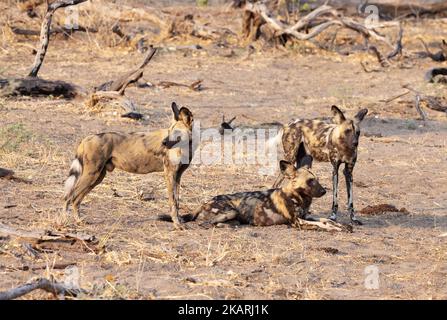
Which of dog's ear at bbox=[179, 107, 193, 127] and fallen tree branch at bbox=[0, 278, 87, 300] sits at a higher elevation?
dog's ear at bbox=[179, 107, 193, 127]

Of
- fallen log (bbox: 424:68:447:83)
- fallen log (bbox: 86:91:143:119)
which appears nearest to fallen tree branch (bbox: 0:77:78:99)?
fallen log (bbox: 86:91:143:119)

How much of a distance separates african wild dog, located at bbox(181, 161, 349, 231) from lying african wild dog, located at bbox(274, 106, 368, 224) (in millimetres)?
385

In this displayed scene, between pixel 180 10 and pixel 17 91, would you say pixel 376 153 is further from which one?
pixel 180 10

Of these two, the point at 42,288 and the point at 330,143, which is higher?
the point at 42,288

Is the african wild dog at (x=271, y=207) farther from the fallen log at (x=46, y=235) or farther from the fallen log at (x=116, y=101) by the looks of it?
the fallen log at (x=116, y=101)

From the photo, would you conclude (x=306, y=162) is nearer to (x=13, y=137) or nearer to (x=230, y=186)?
(x=230, y=186)

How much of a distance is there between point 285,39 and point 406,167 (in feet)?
22.5

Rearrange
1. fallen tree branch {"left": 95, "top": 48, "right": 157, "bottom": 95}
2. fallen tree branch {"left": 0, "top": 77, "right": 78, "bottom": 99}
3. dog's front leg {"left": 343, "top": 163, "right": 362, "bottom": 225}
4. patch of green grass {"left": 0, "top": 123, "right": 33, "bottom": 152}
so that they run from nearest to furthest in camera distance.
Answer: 1. dog's front leg {"left": 343, "top": 163, "right": 362, "bottom": 225}
2. patch of green grass {"left": 0, "top": 123, "right": 33, "bottom": 152}
3. fallen tree branch {"left": 95, "top": 48, "right": 157, "bottom": 95}
4. fallen tree branch {"left": 0, "top": 77, "right": 78, "bottom": 99}

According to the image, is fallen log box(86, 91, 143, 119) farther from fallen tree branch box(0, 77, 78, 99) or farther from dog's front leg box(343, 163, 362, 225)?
dog's front leg box(343, 163, 362, 225)

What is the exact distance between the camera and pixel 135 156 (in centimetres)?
651

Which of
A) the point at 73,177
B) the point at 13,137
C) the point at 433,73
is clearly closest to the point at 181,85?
the point at 433,73

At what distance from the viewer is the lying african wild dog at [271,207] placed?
6598 mm

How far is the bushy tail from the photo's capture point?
6.37 m

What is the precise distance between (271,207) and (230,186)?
1331 millimetres
